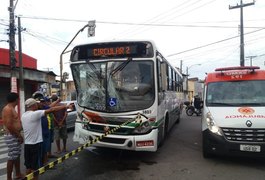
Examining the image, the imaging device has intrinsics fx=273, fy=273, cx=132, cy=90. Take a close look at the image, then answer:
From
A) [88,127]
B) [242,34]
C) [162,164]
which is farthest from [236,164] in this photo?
[242,34]

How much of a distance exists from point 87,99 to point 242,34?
22.9m

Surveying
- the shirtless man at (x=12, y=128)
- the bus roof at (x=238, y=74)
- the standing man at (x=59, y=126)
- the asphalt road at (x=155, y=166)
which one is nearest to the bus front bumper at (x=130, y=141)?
the asphalt road at (x=155, y=166)

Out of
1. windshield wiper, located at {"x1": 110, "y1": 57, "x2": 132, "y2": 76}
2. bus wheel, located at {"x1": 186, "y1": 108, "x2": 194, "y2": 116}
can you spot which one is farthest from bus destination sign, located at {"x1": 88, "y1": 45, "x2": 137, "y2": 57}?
bus wheel, located at {"x1": 186, "y1": 108, "x2": 194, "y2": 116}

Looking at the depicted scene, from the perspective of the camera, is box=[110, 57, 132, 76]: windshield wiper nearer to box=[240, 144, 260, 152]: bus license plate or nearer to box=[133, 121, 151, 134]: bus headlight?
box=[133, 121, 151, 134]: bus headlight

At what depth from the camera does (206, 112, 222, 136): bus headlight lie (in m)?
6.43

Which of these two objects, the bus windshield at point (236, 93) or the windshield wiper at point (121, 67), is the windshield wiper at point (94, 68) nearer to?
the windshield wiper at point (121, 67)

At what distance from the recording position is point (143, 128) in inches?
265

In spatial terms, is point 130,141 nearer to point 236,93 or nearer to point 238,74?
point 236,93

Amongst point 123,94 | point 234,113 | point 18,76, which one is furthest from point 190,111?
point 123,94

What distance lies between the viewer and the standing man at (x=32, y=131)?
16.4ft

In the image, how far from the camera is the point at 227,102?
282 inches

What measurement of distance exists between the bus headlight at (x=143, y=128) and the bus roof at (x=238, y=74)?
2.43 metres

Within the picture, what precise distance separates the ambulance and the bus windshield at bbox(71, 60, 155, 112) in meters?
1.66

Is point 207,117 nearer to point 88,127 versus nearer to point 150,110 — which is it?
point 150,110
